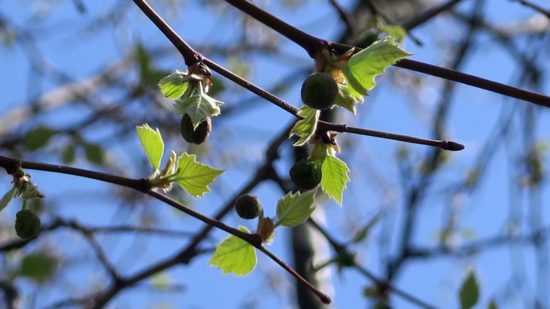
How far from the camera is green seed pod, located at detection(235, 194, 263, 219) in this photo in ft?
3.41

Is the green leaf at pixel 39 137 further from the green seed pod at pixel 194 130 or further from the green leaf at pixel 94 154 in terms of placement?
the green seed pod at pixel 194 130

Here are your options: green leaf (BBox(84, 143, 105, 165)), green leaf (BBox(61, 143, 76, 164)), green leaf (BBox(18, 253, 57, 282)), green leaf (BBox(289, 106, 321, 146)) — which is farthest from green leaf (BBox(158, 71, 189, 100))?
green leaf (BBox(84, 143, 105, 165))

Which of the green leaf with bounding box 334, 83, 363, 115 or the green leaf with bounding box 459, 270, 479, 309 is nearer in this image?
the green leaf with bounding box 334, 83, 363, 115

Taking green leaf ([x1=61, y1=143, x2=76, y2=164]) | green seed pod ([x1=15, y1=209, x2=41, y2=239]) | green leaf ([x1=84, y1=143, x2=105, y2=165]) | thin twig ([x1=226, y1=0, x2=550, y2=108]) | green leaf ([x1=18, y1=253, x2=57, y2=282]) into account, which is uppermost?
green leaf ([x1=84, y1=143, x2=105, y2=165])

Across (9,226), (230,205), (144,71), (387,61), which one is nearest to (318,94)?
(387,61)

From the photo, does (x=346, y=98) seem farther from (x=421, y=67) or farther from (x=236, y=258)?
(x=236, y=258)

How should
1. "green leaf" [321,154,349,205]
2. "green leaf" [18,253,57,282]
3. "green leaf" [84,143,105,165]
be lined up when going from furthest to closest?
"green leaf" [84,143,105,165] < "green leaf" [18,253,57,282] < "green leaf" [321,154,349,205]

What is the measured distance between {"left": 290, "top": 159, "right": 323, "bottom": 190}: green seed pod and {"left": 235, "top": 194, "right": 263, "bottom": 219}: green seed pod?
3.5 inches

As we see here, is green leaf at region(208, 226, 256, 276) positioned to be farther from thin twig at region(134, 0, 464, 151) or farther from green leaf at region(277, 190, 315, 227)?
thin twig at region(134, 0, 464, 151)

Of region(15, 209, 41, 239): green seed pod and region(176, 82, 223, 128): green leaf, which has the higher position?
region(176, 82, 223, 128): green leaf

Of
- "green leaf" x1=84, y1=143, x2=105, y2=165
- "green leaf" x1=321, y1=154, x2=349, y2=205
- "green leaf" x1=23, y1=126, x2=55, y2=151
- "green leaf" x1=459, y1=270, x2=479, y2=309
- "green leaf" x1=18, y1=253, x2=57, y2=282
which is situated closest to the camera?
"green leaf" x1=321, y1=154, x2=349, y2=205

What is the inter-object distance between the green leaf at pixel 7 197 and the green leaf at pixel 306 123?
0.32 meters

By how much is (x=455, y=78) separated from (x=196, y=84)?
0.29 meters

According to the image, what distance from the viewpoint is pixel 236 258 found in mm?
1093
